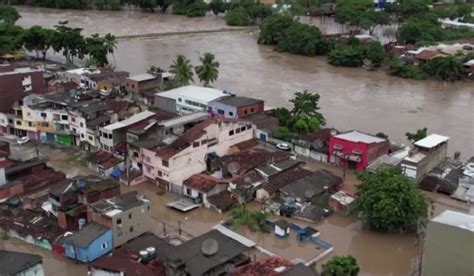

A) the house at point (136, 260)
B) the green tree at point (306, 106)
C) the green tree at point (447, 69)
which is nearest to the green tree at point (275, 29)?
the green tree at point (447, 69)

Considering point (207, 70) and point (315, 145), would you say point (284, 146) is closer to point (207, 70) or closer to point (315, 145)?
point (315, 145)

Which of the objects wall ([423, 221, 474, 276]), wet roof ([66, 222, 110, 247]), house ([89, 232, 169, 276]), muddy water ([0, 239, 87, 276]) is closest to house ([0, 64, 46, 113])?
muddy water ([0, 239, 87, 276])

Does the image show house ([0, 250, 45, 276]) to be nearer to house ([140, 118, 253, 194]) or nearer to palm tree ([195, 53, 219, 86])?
house ([140, 118, 253, 194])

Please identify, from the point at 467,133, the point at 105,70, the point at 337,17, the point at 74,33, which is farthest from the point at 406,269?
the point at 337,17

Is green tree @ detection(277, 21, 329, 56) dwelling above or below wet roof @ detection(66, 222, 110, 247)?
above

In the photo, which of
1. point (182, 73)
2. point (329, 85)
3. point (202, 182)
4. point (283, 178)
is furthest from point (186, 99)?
point (329, 85)

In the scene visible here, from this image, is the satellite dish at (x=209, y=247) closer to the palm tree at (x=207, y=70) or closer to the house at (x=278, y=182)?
the house at (x=278, y=182)
